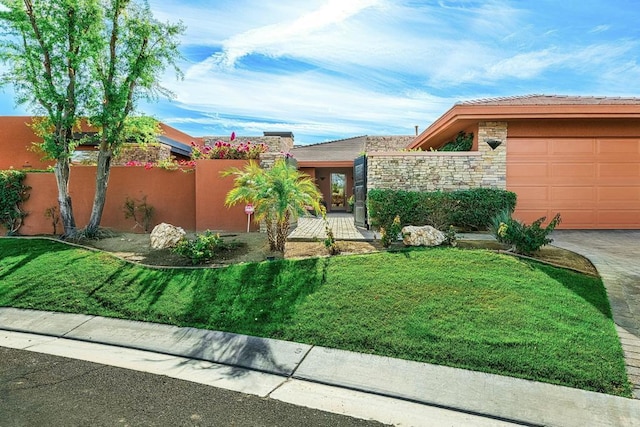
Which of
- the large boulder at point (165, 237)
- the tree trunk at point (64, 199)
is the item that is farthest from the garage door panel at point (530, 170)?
the tree trunk at point (64, 199)

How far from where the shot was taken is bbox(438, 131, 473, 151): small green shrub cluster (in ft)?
40.0

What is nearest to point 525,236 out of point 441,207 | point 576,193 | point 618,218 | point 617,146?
point 441,207

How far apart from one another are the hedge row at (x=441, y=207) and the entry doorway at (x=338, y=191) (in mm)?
13153

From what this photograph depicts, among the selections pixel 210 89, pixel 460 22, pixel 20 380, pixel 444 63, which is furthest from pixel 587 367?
pixel 210 89

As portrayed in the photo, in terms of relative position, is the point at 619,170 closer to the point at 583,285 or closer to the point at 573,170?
the point at 573,170

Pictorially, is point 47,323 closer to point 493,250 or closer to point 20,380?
point 20,380

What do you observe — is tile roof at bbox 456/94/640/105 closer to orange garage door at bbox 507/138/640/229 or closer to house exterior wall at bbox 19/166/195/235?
orange garage door at bbox 507/138/640/229

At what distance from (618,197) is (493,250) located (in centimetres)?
688

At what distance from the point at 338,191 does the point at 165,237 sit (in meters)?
16.0

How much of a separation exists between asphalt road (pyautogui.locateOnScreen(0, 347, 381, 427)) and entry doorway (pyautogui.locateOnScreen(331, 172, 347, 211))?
20.1 metres

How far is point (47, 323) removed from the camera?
574 cm

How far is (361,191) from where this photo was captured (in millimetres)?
12094

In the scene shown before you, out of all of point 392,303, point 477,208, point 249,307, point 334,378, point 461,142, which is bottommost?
point 334,378

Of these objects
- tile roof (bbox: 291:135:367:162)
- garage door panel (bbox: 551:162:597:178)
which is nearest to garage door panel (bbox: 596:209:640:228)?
garage door panel (bbox: 551:162:597:178)
